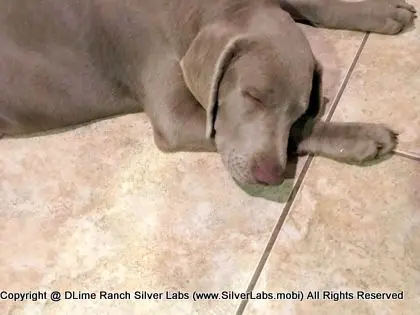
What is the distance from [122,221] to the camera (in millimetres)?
1480

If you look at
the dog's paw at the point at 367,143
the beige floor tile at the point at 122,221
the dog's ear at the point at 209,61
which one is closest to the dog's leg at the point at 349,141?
the dog's paw at the point at 367,143

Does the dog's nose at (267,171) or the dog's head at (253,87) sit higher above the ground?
the dog's head at (253,87)

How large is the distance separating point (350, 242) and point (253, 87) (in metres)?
0.37

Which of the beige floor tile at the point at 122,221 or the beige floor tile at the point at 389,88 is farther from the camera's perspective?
the beige floor tile at the point at 389,88

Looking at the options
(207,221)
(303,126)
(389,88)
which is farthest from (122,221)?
(389,88)

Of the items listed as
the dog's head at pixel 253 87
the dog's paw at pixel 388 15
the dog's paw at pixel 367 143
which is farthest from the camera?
the dog's paw at pixel 388 15

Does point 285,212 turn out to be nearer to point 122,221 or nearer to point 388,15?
point 122,221

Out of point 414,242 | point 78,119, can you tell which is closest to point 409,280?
point 414,242

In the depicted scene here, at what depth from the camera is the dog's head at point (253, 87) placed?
4.39ft

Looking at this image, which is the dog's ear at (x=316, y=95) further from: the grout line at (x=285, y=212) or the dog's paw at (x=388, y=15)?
the dog's paw at (x=388, y=15)

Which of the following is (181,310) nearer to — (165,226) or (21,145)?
(165,226)

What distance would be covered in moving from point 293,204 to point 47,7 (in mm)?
671

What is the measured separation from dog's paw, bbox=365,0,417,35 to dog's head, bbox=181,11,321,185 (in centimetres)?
30

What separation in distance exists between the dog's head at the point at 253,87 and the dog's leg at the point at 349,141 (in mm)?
104
